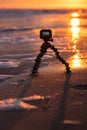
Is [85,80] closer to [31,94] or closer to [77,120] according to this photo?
[31,94]

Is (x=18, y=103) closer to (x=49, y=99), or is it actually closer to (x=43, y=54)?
(x=49, y=99)

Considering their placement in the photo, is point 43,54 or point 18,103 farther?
point 43,54

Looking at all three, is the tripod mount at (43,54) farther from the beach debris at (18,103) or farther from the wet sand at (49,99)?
the beach debris at (18,103)

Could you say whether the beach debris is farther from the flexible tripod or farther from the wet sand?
the flexible tripod

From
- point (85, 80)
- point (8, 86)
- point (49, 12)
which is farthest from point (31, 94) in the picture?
point (49, 12)

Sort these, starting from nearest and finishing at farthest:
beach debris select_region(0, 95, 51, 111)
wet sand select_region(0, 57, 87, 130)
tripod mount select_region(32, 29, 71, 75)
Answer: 1. wet sand select_region(0, 57, 87, 130)
2. beach debris select_region(0, 95, 51, 111)
3. tripod mount select_region(32, 29, 71, 75)

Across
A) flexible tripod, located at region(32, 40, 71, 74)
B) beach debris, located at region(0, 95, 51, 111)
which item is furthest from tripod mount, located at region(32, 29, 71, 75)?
beach debris, located at region(0, 95, 51, 111)

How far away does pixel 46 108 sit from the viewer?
6.41 metres

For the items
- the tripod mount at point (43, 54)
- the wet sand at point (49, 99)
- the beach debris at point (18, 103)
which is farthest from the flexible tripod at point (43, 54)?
the beach debris at point (18, 103)

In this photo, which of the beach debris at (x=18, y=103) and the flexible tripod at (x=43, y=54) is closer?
the beach debris at (x=18, y=103)

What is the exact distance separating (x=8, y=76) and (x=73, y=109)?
9.84ft

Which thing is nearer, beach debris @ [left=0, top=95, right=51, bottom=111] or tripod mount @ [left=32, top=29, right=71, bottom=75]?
beach debris @ [left=0, top=95, right=51, bottom=111]

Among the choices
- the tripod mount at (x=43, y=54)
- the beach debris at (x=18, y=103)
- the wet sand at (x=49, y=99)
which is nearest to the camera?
the wet sand at (x=49, y=99)

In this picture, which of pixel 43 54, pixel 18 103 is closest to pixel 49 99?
pixel 18 103
